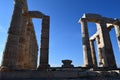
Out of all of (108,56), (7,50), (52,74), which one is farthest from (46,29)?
(108,56)

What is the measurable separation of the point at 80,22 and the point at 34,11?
692cm

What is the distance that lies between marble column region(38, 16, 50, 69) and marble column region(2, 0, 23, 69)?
2943 mm

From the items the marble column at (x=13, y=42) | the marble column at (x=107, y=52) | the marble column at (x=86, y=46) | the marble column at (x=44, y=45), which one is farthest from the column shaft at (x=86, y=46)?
the marble column at (x=13, y=42)

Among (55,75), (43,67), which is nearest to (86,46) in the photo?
(43,67)

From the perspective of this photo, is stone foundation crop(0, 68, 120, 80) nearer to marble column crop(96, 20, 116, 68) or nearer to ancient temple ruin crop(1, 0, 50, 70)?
ancient temple ruin crop(1, 0, 50, 70)

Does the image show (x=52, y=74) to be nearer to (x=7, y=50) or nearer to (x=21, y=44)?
(x=7, y=50)

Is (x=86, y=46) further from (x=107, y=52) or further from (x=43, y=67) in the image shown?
(x=43, y=67)

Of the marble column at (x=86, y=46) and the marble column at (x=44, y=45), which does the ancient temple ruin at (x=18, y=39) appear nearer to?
the marble column at (x=44, y=45)

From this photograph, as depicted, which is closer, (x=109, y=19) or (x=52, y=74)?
(x=52, y=74)

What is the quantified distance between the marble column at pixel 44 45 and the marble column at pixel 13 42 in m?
2.94

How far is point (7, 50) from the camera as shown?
12.8 m

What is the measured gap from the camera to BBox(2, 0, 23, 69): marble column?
1239cm

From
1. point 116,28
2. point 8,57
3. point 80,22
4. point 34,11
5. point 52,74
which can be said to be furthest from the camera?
point 116,28

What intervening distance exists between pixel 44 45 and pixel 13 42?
378 cm
